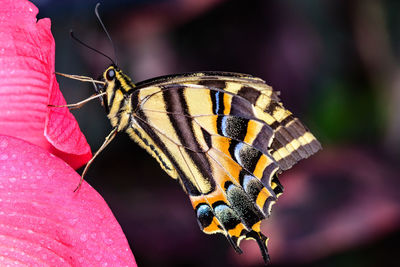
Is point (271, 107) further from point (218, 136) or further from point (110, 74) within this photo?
point (110, 74)

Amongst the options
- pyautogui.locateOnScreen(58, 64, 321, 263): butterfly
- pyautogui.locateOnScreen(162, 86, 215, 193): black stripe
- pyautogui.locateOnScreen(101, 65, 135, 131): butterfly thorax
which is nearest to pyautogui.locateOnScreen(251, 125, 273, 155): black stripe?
pyautogui.locateOnScreen(58, 64, 321, 263): butterfly

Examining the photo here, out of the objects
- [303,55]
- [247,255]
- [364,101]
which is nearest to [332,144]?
[364,101]

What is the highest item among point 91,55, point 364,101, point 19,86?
point 19,86

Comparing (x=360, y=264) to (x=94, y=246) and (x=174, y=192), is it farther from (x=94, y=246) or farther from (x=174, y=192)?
(x=94, y=246)

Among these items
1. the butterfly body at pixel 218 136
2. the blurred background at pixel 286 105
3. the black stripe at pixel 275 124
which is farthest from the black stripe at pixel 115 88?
the blurred background at pixel 286 105

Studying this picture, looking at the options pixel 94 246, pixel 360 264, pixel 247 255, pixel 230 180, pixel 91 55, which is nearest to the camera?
pixel 94 246

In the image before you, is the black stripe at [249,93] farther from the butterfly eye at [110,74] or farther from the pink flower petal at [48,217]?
the pink flower petal at [48,217]

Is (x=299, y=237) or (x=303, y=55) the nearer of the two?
(x=299, y=237)
